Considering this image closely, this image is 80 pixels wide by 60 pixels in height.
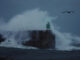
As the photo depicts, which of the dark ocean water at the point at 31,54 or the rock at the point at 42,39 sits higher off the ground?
the rock at the point at 42,39

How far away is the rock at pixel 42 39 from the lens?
4.69 feet

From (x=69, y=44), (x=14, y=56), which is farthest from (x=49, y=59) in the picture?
(x=14, y=56)

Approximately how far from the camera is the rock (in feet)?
4.69

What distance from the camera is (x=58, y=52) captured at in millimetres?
1506

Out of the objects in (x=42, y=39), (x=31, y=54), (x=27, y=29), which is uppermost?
(x=27, y=29)

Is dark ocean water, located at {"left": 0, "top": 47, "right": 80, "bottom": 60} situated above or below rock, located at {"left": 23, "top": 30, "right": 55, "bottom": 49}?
below

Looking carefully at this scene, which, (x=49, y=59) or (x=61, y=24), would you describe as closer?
(x=61, y=24)

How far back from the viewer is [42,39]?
148 centimetres

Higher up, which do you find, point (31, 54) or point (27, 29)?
point (27, 29)

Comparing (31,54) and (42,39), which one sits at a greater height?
(42,39)

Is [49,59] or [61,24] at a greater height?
[61,24]

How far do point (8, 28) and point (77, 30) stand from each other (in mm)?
802

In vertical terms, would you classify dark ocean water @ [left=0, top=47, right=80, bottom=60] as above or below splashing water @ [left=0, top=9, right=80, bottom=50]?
below

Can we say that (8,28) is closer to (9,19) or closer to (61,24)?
(9,19)
